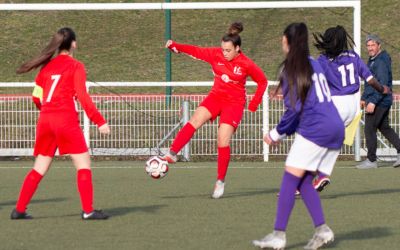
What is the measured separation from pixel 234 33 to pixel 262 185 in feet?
7.67

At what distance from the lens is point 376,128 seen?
14945 mm

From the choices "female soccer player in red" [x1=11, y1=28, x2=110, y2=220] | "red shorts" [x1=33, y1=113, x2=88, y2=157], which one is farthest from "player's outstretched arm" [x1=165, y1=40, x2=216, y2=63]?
"red shorts" [x1=33, y1=113, x2=88, y2=157]

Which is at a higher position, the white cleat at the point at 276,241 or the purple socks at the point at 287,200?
the purple socks at the point at 287,200

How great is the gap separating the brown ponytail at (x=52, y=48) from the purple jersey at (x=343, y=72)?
9.10 feet

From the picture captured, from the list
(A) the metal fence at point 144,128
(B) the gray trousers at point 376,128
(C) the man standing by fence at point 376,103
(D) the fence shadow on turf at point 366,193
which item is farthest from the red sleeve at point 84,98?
(A) the metal fence at point 144,128

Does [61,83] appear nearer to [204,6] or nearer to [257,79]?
[257,79]

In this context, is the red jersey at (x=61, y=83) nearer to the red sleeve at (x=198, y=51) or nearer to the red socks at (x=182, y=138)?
the red socks at (x=182, y=138)

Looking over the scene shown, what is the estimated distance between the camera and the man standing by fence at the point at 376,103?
1434 centimetres

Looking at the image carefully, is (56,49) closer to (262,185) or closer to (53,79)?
(53,79)

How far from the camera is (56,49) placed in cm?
914

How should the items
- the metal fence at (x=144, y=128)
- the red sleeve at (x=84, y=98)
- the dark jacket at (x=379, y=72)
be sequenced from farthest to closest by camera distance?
1. the metal fence at (x=144, y=128)
2. the dark jacket at (x=379, y=72)
3. the red sleeve at (x=84, y=98)

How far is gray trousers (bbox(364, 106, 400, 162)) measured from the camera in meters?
14.8

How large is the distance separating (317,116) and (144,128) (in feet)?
31.0

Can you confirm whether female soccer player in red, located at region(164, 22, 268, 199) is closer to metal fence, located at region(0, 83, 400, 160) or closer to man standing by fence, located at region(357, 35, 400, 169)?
man standing by fence, located at region(357, 35, 400, 169)
